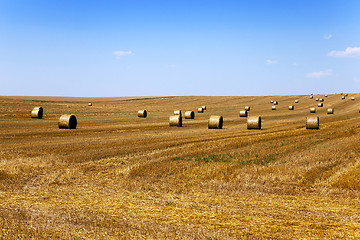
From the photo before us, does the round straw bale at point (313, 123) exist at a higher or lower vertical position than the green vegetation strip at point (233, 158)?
higher

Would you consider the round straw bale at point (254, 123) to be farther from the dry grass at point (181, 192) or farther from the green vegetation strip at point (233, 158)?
the green vegetation strip at point (233, 158)

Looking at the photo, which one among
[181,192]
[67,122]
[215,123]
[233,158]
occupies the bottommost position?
[181,192]

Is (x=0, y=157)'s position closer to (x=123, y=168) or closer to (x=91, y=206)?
(x=123, y=168)

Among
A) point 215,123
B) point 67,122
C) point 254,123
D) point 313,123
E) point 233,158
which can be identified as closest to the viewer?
point 233,158

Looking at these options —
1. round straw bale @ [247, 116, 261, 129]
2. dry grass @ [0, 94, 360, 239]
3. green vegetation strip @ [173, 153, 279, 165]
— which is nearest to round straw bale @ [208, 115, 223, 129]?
round straw bale @ [247, 116, 261, 129]

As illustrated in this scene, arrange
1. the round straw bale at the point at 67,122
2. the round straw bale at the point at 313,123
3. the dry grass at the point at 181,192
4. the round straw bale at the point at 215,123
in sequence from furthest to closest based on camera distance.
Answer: the round straw bale at the point at 215,123
the round straw bale at the point at 67,122
the round straw bale at the point at 313,123
the dry grass at the point at 181,192

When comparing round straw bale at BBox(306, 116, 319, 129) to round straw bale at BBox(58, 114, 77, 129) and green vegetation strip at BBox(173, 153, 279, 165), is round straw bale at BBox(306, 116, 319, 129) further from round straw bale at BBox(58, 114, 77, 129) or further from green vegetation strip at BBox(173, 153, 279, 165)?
round straw bale at BBox(58, 114, 77, 129)

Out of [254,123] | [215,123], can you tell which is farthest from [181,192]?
[215,123]

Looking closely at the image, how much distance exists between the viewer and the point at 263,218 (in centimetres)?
782

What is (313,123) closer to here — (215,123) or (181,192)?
(215,123)

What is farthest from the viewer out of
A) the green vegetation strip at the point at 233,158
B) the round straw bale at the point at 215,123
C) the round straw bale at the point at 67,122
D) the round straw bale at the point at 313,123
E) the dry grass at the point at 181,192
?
the round straw bale at the point at 215,123

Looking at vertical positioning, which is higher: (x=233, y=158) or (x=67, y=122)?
(x=67, y=122)

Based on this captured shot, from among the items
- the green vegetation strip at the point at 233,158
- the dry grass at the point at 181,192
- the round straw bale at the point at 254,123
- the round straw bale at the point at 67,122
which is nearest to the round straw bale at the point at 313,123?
the round straw bale at the point at 254,123

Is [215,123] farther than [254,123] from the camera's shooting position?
Yes
